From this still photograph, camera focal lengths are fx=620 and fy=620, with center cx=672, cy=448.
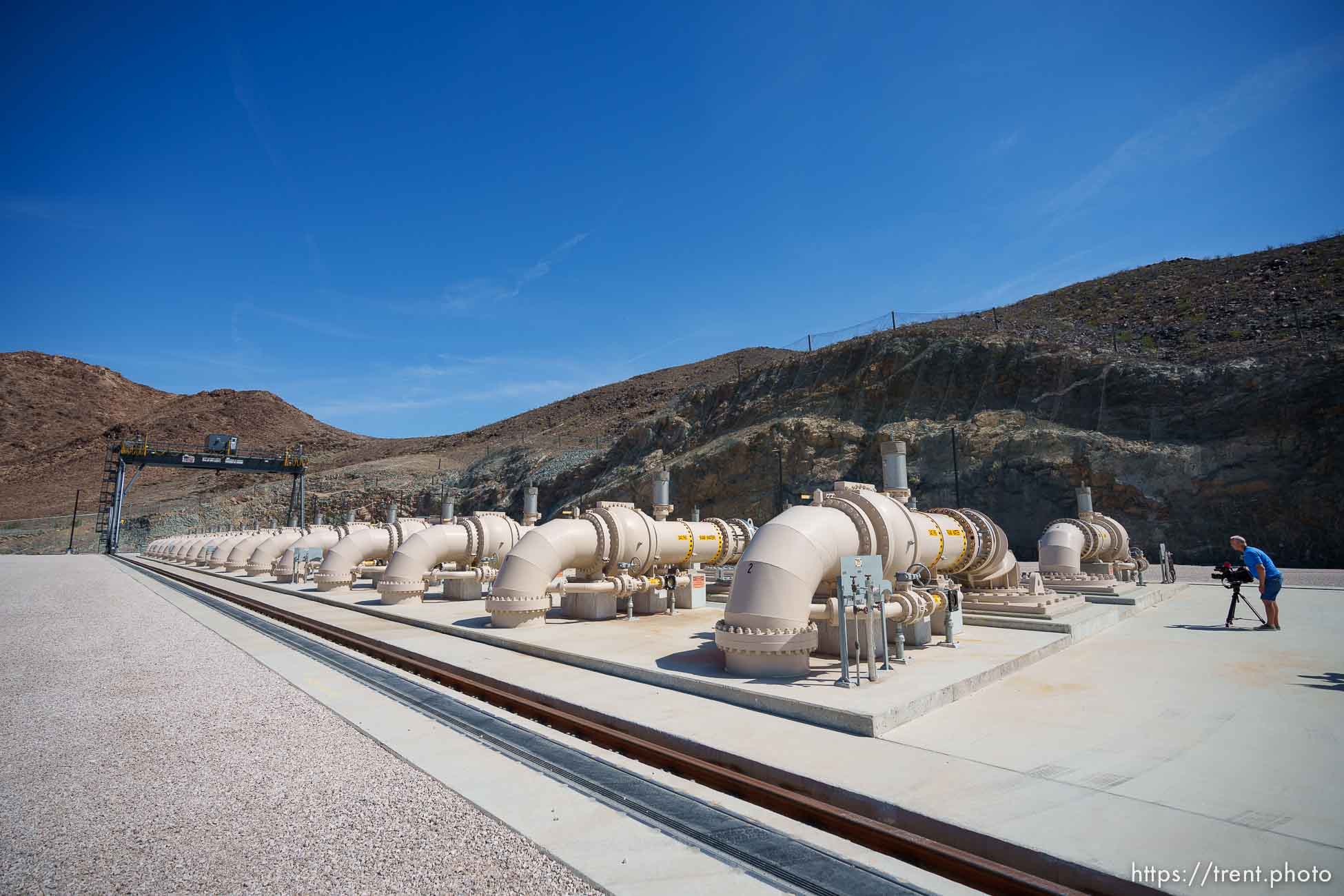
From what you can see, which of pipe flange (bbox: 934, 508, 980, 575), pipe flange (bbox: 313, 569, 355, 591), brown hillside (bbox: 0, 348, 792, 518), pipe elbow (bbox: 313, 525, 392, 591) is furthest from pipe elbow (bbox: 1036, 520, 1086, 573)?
brown hillside (bbox: 0, 348, 792, 518)

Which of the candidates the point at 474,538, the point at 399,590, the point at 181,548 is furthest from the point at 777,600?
the point at 181,548

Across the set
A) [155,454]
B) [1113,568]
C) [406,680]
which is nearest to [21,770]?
[406,680]

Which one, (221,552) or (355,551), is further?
(221,552)

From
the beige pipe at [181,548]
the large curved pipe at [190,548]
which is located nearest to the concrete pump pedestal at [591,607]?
the large curved pipe at [190,548]

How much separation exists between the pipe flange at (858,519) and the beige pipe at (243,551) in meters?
31.8

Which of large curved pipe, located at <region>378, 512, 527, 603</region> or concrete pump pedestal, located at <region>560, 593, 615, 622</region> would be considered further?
large curved pipe, located at <region>378, 512, 527, 603</region>

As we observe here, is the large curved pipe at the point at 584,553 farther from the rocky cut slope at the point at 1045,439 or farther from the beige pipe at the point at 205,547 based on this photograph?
the beige pipe at the point at 205,547

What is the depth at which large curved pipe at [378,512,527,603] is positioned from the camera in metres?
16.2

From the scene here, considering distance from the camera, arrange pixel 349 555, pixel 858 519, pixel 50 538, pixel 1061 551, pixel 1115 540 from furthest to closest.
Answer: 1. pixel 50 538
2. pixel 349 555
3. pixel 1115 540
4. pixel 1061 551
5. pixel 858 519

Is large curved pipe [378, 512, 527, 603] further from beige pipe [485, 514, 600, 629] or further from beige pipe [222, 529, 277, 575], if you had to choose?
beige pipe [222, 529, 277, 575]

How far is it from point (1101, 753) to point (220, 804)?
6792 millimetres

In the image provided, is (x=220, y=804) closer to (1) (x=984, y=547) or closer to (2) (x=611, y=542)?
(2) (x=611, y=542)

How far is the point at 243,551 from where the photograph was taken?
32.7 meters

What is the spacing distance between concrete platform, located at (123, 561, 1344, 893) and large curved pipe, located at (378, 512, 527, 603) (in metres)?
8.29
